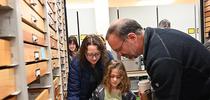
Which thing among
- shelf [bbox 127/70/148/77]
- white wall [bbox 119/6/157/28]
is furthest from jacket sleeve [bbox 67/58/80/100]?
white wall [bbox 119/6/157/28]

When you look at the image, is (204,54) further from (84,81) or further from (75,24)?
(75,24)

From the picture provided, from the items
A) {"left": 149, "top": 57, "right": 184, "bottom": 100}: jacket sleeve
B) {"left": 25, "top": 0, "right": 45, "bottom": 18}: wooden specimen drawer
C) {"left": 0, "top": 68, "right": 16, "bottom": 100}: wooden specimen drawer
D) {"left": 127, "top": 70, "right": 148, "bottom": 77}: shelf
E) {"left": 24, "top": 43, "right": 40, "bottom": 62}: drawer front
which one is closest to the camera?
{"left": 0, "top": 68, "right": 16, "bottom": 100}: wooden specimen drawer

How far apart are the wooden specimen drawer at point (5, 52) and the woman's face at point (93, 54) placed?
136 centimetres

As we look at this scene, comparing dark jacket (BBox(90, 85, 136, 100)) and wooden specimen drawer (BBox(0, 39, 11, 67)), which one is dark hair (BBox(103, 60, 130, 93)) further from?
wooden specimen drawer (BBox(0, 39, 11, 67))

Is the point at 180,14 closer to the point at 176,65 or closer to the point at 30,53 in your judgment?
the point at 30,53

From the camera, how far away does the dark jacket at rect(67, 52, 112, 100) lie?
10.8 ft

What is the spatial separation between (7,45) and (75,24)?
20.6 ft

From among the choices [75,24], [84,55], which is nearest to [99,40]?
[84,55]

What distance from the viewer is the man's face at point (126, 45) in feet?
6.48

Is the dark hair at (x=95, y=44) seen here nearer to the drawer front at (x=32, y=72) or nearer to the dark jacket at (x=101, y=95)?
the dark jacket at (x=101, y=95)

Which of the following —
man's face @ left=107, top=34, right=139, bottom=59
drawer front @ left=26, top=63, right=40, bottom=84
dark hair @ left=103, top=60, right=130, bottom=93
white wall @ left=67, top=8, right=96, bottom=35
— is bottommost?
dark hair @ left=103, top=60, right=130, bottom=93

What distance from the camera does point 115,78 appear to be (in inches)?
136

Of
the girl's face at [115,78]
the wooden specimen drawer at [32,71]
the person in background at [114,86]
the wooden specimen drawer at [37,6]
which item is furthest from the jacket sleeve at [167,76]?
the girl's face at [115,78]

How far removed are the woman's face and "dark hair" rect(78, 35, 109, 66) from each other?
1.3 inches
